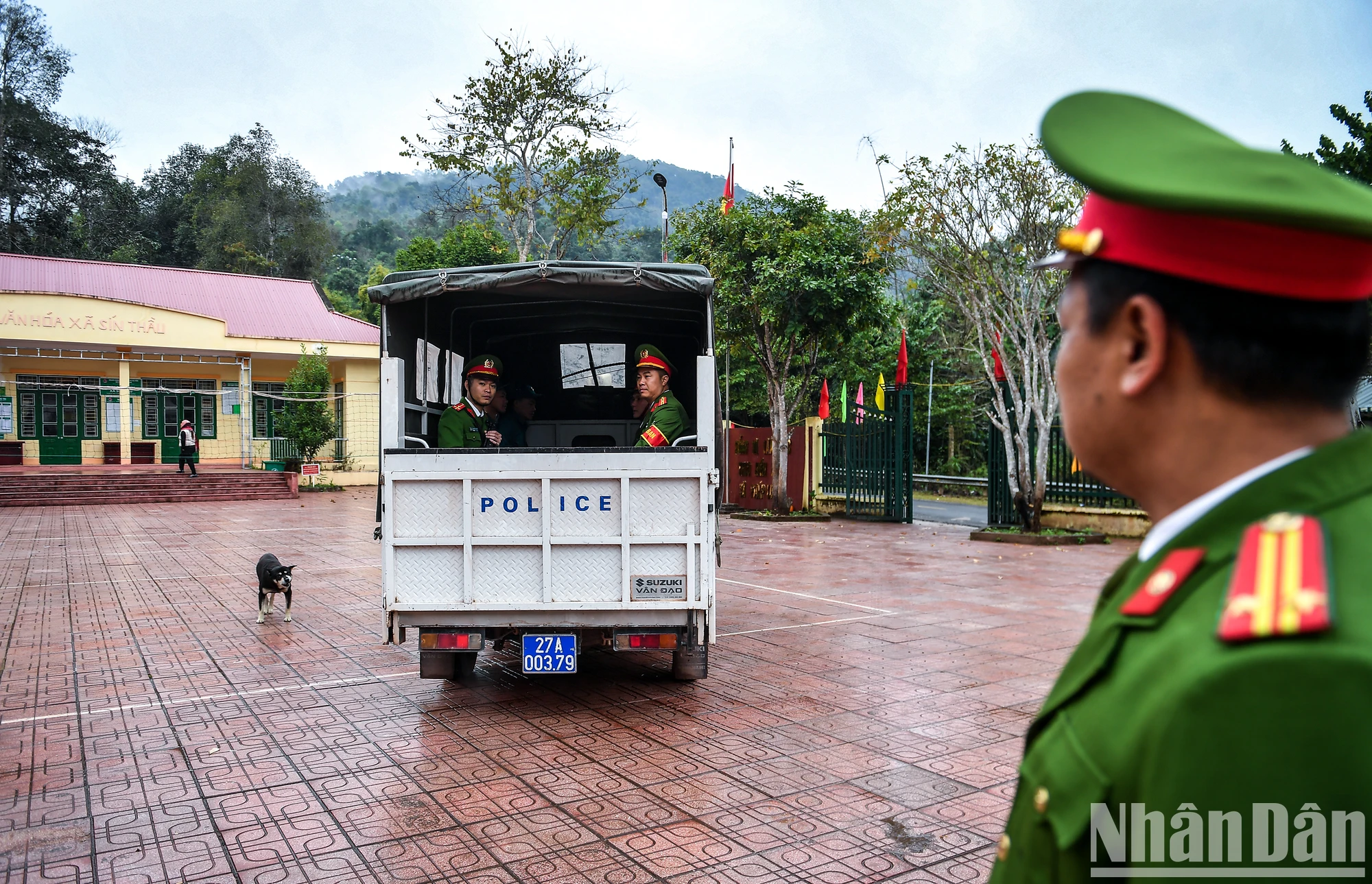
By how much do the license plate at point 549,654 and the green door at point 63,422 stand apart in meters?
29.5

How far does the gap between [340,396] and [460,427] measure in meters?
22.7

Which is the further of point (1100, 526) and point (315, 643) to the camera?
point (1100, 526)

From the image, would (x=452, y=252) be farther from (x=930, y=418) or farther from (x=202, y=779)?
(x=202, y=779)

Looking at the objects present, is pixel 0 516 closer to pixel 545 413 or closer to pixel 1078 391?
pixel 545 413

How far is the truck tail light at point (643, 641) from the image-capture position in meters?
5.76

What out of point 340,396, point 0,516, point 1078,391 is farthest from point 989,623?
point 340,396

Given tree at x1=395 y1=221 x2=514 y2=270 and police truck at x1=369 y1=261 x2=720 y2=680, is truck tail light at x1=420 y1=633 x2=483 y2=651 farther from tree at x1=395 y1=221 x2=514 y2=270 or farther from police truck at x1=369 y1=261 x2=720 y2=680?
tree at x1=395 y1=221 x2=514 y2=270

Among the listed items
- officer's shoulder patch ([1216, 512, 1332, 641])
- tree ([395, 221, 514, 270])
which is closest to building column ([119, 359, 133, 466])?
tree ([395, 221, 514, 270])

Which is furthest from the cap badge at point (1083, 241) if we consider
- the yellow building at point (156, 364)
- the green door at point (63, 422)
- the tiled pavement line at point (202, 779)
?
the green door at point (63, 422)

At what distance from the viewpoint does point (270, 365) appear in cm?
3231

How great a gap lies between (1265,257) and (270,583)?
8.88m

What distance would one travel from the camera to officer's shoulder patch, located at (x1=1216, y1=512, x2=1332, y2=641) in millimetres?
755

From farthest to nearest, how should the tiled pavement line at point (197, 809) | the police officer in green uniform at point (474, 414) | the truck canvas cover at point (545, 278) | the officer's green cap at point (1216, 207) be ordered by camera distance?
the police officer in green uniform at point (474, 414)
the truck canvas cover at point (545, 278)
the tiled pavement line at point (197, 809)
the officer's green cap at point (1216, 207)

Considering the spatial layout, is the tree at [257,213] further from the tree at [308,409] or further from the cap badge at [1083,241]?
the cap badge at [1083,241]
